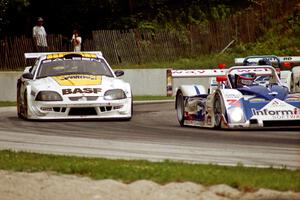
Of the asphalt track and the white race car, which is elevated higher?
the white race car

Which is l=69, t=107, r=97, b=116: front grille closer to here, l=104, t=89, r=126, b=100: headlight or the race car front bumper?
the race car front bumper

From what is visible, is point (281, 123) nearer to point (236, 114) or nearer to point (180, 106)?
point (236, 114)

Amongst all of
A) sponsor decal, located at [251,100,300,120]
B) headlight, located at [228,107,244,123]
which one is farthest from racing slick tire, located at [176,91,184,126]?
sponsor decal, located at [251,100,300,120]

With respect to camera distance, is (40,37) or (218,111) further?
(40,37)

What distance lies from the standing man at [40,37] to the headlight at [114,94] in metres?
13.1

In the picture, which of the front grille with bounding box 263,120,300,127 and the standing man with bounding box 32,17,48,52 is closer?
the front grille with bounding box 263,120,300,127

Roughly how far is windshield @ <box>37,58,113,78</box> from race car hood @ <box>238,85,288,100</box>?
4.47m

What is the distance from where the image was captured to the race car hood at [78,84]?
1878 centimetres

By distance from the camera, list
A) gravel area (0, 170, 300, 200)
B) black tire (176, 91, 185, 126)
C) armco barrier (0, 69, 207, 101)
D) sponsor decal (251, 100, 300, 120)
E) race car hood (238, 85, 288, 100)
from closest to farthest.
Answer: gravel area (0, 170, 300, 200) → sponsor decal (251, 100, 300, 120) → race car hood (238, 85, 288, 100) → black tire (176, 91, 185, 126) → armco barrier (0, 69, 207, 101)

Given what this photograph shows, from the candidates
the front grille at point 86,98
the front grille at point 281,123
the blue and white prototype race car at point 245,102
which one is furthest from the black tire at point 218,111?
the front grille at point 86,98

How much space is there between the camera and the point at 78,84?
19.0 m

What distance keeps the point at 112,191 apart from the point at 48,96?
9858mm

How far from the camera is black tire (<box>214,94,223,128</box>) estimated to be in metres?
16.7

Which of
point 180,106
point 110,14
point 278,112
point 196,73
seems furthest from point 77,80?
point 110,14
